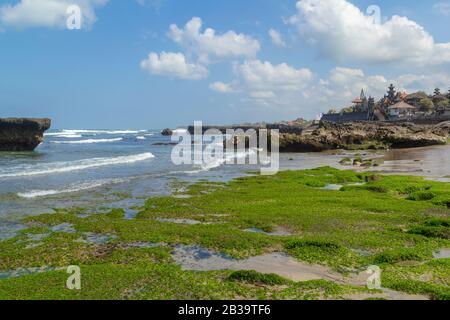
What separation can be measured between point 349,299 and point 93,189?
2229cm

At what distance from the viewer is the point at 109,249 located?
13.8m

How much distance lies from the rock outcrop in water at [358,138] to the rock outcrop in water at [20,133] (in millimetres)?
42405

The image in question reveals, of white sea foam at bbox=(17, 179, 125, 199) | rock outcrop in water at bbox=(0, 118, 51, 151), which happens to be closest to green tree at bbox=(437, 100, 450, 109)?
→ rock outcrop in water at bbox=(0, 118, 51, 151)

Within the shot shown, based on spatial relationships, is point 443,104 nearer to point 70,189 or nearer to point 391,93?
point 391,93

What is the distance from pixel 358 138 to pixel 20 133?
192 ft

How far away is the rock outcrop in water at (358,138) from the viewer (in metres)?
66.8

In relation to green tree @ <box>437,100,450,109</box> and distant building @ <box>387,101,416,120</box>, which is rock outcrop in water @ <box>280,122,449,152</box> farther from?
distant building @ <box>387,101,416,120</box>

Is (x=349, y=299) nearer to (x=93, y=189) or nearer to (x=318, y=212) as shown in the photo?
(x=318, y=212)

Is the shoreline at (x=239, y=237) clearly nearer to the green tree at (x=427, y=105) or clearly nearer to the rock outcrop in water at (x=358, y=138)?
the rock outcrop in water at (x=358, y=138)

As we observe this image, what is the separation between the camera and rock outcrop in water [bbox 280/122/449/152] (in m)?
66.8

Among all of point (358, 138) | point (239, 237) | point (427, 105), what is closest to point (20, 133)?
point (358, 138)

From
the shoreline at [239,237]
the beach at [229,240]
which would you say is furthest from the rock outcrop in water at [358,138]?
the shoreline at [239,237]

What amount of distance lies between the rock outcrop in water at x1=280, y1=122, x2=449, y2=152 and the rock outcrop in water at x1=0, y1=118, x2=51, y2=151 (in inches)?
1669

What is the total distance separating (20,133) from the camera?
207 ft
